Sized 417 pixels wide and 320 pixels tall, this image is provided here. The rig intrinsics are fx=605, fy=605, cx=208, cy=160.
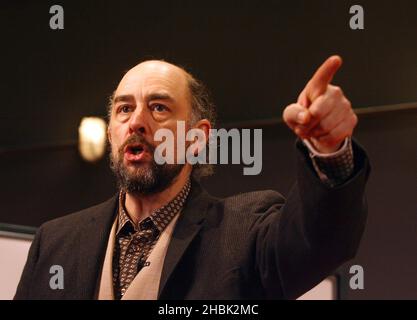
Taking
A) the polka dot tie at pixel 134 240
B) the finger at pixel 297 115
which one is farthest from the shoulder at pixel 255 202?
the finger at pixel 297 115

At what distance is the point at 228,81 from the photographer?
4.87 ft

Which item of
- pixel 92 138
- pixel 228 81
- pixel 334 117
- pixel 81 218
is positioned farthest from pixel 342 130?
pixel 92 138

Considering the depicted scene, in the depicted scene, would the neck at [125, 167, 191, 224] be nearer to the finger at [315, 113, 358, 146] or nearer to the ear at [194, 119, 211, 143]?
the ear at [194, 119, 211, 143]

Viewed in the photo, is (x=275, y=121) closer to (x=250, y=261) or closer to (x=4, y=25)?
(x=250, y=261)

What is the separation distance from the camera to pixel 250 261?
3.11 feet

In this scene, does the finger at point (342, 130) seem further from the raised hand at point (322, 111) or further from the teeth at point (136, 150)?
the teeth at point (136, 150)

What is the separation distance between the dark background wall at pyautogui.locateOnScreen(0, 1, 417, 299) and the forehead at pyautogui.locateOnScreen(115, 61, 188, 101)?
311mm

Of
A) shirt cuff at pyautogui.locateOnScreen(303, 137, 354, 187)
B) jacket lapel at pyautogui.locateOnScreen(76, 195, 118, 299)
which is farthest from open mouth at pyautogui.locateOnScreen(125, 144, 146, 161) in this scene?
shirt cuff at pyautogui.locateOnScreen(303, 137, 354, 187)

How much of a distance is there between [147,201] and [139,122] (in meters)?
0.15

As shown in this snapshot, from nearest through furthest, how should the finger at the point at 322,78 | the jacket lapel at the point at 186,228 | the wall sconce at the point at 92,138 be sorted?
the finger at the point at 322,78, the jacket lapel at the point at 186,228, the wall sconce at the point at 92,138

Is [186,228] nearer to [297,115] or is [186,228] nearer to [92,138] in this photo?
[297,115]

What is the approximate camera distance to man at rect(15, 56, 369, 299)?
2.52 ft

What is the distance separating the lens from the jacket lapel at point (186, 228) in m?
0.96

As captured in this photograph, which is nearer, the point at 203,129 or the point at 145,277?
the point at 145,277
